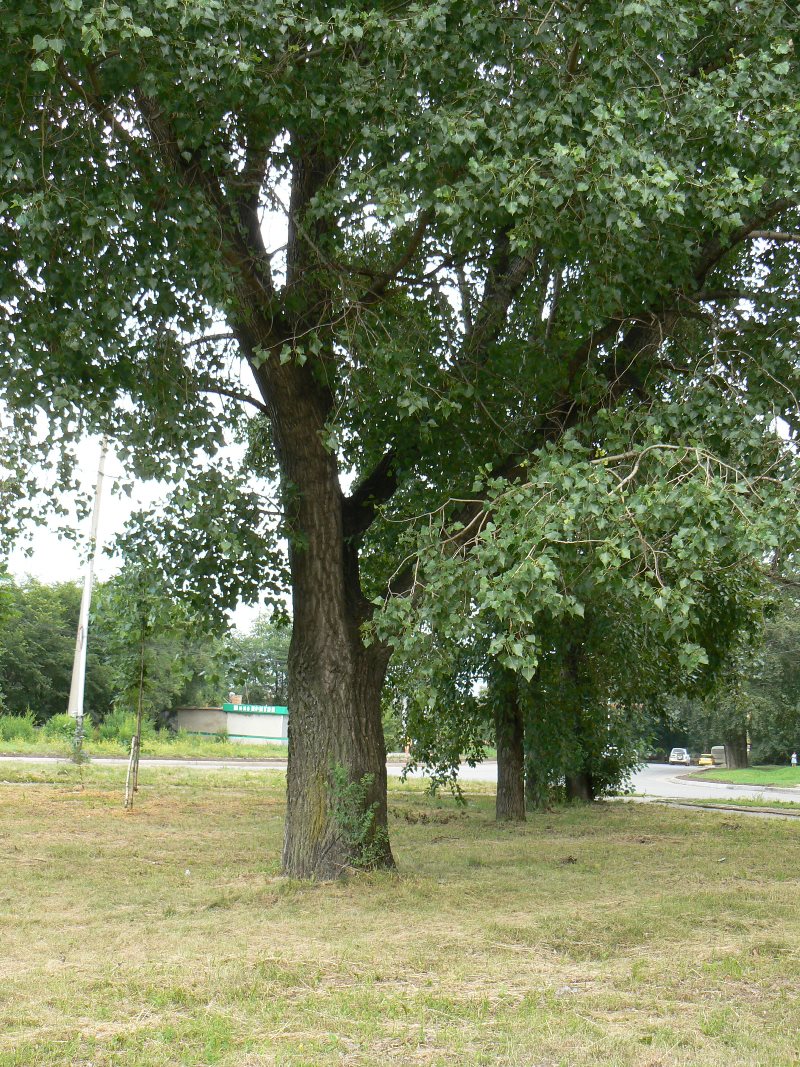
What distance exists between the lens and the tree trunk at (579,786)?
1923 centimetres

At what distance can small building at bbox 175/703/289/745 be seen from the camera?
53375 millimetres

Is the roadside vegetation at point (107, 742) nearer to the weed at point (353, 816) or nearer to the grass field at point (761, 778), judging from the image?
the grass field at point (761, 778)

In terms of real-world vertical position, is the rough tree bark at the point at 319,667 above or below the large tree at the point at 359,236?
below

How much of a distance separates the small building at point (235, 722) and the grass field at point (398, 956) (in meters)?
41.7

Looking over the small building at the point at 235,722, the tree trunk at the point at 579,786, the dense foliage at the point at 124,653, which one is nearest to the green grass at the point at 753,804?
the tree trunk at the point at 579,786

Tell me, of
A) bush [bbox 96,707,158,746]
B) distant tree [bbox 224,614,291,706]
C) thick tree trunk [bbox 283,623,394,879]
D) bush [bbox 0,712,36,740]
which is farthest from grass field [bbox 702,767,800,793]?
thick tree trunk [bbox 283,623,394,879]

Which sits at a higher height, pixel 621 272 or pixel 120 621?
pixel 621 272

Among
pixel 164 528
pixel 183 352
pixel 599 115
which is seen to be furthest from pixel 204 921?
pixel 599 115

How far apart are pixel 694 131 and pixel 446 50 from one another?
72.9 inches

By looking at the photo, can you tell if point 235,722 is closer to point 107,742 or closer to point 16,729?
point 107,742

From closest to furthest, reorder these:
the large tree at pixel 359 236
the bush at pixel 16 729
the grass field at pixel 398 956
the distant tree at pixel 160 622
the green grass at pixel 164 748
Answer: the grass field at pixel 398 956 < the large tree at pixel 359 236 < the distant tree at pixel 160 622 < the green grass at pixel 164 748 < the bush at pixel 16 729

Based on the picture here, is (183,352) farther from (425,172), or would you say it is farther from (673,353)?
(673,353)

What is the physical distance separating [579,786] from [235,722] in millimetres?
36974

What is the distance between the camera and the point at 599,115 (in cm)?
635
